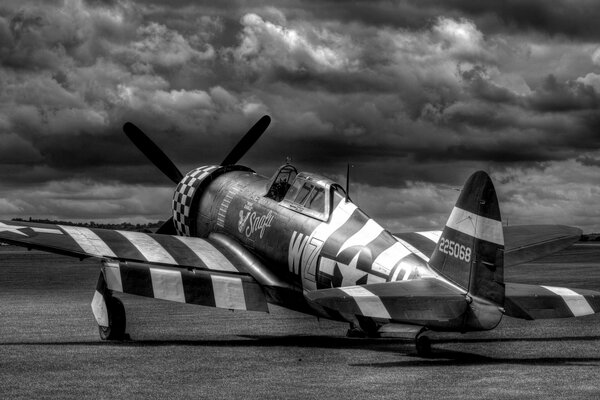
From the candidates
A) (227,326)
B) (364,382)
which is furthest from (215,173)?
(364,382)

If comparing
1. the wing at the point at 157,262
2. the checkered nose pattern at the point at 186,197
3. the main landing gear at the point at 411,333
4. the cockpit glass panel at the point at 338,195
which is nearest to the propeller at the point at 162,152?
the checkered nose pattern at the point at 186,197

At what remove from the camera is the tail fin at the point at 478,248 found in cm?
937

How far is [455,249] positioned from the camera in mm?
9633

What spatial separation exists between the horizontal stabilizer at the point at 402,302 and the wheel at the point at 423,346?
Answer: 65 cm

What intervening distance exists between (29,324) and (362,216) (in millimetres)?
5968

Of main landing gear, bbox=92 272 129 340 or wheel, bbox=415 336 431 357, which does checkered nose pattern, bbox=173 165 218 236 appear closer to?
main landing gear, bbox=92 272 129 340

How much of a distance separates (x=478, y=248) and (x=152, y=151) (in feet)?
36.0

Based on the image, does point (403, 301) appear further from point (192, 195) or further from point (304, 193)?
point (192, 195)

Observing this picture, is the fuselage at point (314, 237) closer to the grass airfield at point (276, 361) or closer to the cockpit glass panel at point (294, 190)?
the cockpit glass panel at point (294, 190)

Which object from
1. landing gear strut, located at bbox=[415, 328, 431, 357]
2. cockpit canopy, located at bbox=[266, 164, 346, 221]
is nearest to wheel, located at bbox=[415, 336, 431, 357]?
landing gear strut, located at bbox=[415, 328, 431, 357]

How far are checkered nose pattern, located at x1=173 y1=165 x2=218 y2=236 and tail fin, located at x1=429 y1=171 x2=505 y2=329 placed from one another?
23.7ft

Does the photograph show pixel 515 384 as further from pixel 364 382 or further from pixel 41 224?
pixel 41 224

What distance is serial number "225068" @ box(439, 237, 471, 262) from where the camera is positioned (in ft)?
31.2

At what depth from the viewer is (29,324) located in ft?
47.2
